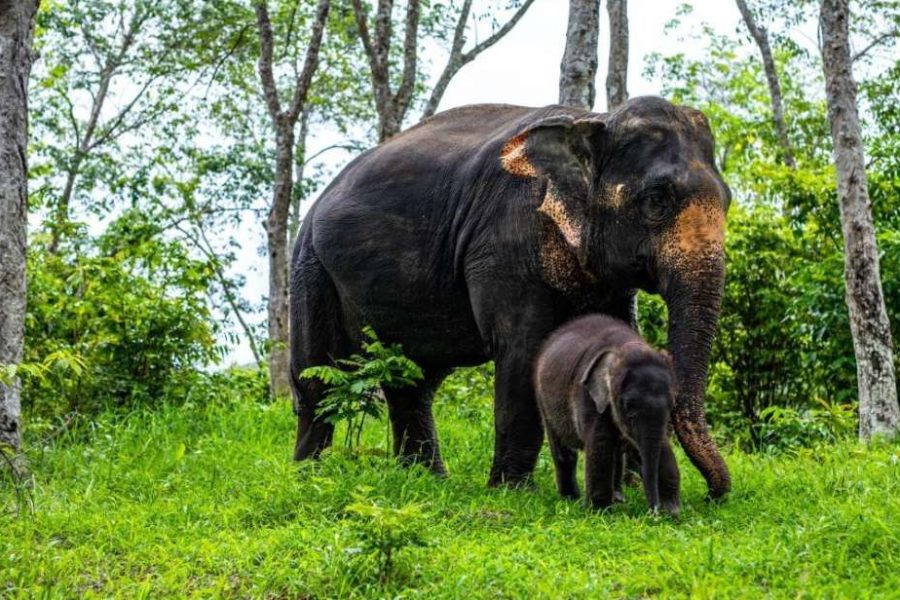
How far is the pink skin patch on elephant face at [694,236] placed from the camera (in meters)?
6.54

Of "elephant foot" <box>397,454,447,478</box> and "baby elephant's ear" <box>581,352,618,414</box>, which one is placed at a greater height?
"baby elephant's ear" <box>581,352,618,414</box>

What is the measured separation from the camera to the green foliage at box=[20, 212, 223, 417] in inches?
422

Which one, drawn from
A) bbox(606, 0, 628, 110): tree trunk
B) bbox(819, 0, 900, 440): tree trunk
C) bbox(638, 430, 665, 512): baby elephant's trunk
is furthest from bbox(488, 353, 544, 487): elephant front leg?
bbox(606, 0, 628, 110): tree trunk

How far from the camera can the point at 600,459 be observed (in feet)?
21.0

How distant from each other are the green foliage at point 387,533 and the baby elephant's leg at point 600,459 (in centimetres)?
134

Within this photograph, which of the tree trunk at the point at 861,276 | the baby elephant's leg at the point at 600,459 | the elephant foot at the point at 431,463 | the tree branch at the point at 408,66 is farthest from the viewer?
the tree branch at the point at 408,66

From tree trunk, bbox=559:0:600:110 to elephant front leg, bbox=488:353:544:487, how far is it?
344 cm

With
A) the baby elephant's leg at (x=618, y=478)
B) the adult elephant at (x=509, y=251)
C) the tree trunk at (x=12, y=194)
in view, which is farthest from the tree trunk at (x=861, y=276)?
the tree trunk at (x=12, y=194)

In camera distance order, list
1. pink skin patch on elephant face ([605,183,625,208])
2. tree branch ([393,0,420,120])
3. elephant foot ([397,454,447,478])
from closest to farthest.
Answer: pink skin patch on elephant face ([605,183,625,208])
elephant foot ([397,454,447,478])
tree branch ([393,0,420,120])

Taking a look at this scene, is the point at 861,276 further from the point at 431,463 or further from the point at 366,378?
the point at 366,378

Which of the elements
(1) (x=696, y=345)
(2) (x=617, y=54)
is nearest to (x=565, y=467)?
(1) (x=696, y=345)

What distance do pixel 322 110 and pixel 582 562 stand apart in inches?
1068

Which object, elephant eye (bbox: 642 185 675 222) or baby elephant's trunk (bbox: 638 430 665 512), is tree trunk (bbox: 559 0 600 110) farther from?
baby elephant's trunk (bbox: 638 430 665 512)

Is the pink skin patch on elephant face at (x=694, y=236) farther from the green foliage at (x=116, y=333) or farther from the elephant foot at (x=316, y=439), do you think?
the green foliage at (x=116, y=333)
